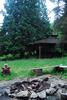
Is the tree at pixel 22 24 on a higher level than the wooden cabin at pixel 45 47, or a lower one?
higher

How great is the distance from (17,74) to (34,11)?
1610 centimetres

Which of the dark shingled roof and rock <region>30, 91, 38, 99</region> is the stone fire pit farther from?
the dark shingled roof

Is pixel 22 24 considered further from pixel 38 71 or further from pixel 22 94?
pixel 22 94

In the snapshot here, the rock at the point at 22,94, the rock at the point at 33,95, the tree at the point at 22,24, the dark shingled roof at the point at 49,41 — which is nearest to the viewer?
the rock at the point at 33,95

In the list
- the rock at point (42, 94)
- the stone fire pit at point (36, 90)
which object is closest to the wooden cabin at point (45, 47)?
the stone fire pit at point (36, 90)

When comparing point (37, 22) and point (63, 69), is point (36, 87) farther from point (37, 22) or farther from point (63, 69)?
point (37, 22)

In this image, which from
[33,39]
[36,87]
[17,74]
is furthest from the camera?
[33,39]

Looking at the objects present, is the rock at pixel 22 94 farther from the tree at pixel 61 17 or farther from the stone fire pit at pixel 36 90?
the tree at pixel 61 17

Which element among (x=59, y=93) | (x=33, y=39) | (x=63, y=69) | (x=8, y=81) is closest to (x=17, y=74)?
(x=8, y=81)

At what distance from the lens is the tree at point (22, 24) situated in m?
30.5

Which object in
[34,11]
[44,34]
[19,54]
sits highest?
[34,11]

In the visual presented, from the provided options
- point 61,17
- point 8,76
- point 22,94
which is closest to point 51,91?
point 22,94

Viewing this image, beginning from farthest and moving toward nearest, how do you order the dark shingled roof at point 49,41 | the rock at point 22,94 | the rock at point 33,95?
1. the dark shingled roof at point 49,41
2. the rock at point 22,94
3. the rock at point 33,95

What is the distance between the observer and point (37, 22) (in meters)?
32.0
